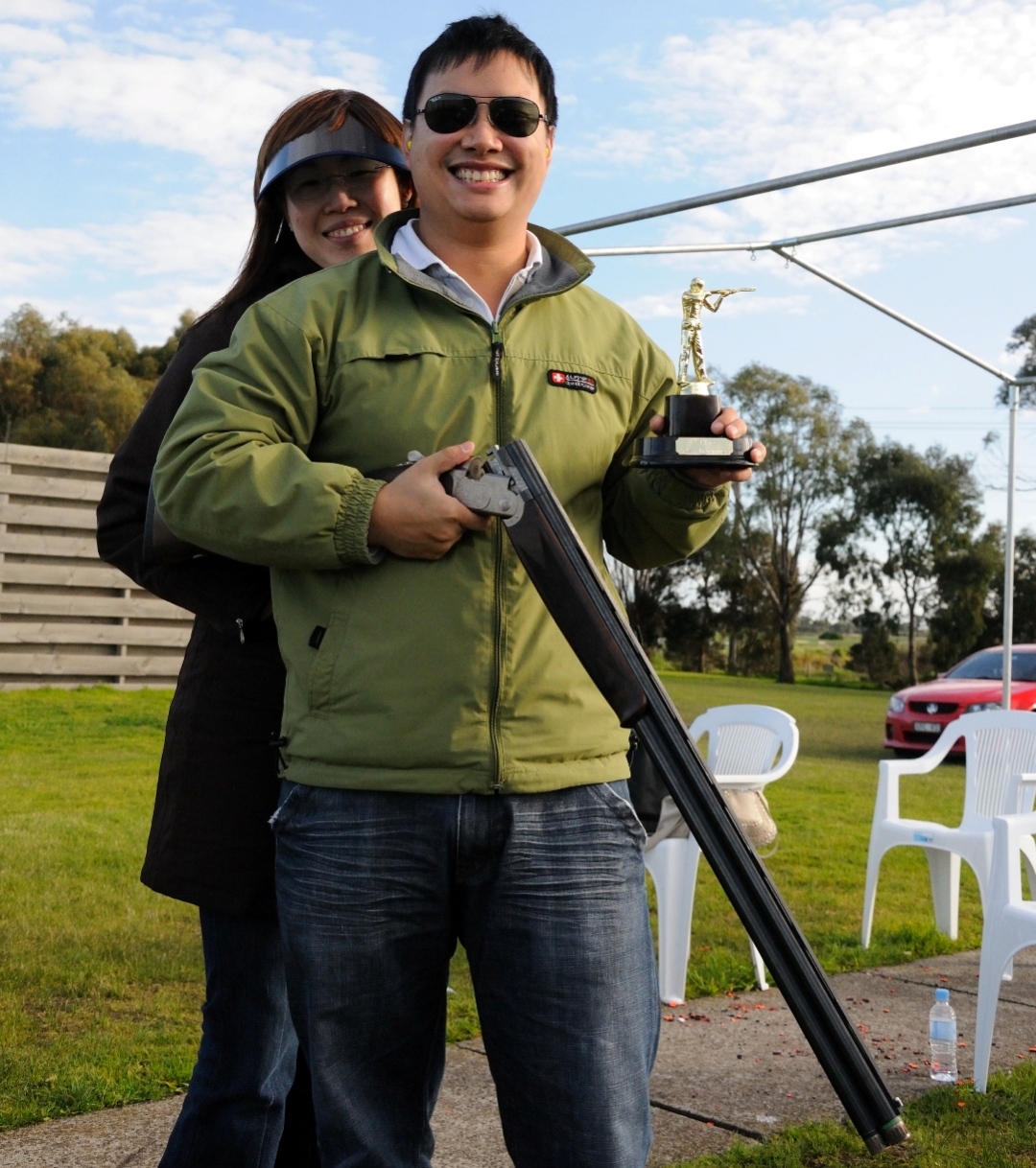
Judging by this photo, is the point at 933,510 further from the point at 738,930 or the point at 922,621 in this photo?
the point at 738,930

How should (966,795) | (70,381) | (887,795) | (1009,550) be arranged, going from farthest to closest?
(70,381) < (1009,550) < (966,795) < (887,795)

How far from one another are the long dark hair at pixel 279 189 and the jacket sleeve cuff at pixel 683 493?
1001 millimetres

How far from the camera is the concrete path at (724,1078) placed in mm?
3520

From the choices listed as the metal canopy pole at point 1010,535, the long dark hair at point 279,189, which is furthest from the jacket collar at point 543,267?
the metal canopy pole at point 1010,535

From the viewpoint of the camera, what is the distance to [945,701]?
15734 mm

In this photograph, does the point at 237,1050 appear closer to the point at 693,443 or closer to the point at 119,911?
the point at 693,443

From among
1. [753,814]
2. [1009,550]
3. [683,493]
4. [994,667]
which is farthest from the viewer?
[994,667]

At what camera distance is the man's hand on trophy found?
1.98 m

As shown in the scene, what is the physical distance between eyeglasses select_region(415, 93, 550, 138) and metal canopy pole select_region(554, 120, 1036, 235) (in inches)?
153

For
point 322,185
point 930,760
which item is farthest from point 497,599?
point 930,760

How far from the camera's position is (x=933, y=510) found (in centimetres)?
4097

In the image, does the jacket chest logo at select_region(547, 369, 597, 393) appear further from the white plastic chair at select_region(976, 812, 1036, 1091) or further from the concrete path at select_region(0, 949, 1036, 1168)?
the white plastic chair at select_region(976, 812, 1036, 1091)

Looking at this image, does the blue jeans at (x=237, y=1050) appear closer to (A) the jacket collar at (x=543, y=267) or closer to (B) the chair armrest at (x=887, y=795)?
(A) the jacket collar at (x=543, y=267)

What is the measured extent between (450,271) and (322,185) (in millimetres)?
Result: 788
